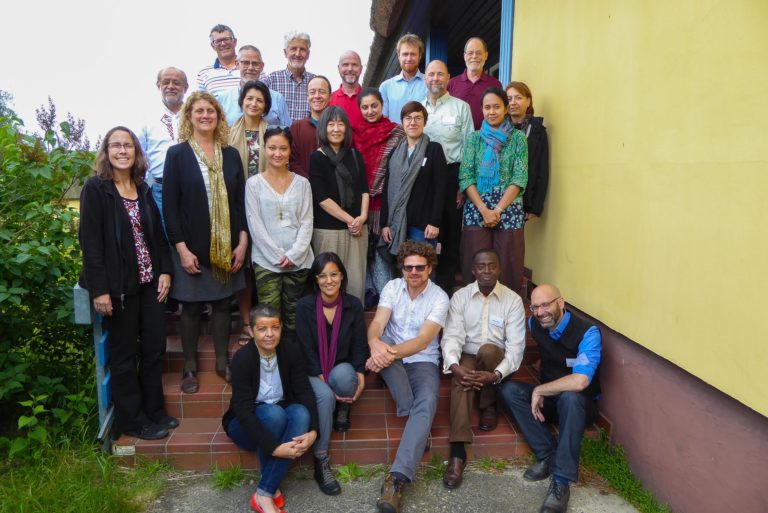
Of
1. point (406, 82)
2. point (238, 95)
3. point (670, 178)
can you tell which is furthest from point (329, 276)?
point (406, 82)

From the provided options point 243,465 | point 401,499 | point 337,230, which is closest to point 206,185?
point 337,230

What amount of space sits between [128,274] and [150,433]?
99 cm

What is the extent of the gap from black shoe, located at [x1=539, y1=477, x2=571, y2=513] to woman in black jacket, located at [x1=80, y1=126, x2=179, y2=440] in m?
2.27

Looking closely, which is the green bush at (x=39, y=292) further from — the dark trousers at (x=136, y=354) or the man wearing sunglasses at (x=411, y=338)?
the man wearing sunglasses at (x=411, y=338)

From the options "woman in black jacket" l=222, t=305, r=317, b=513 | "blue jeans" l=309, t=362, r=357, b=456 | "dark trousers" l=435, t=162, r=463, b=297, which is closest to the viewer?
"woman in black jacket" l=222, t=305, r=317, b=513

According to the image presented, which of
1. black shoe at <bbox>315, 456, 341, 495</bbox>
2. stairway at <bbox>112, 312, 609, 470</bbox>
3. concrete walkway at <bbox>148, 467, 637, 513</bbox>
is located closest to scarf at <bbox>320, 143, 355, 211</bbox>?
stairway at <bbox>112, 312, 609, 470</bbox>

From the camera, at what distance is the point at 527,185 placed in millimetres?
4188

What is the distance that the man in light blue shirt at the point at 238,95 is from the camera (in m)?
4.17

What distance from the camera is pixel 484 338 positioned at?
3.56m

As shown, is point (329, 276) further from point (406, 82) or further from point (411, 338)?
point (406, 82)

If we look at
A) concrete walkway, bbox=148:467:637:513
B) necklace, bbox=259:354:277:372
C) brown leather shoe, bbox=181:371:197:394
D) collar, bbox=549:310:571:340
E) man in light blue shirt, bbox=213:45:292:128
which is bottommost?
concrete walkway, bbox=148:467:637:513

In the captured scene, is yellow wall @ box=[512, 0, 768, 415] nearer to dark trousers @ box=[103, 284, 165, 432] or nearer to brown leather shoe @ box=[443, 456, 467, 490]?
brown leather shoe @ box=[443, 456, 467, 490]

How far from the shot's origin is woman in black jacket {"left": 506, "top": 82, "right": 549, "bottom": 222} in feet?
13.6

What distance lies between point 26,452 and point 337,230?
235 cm
